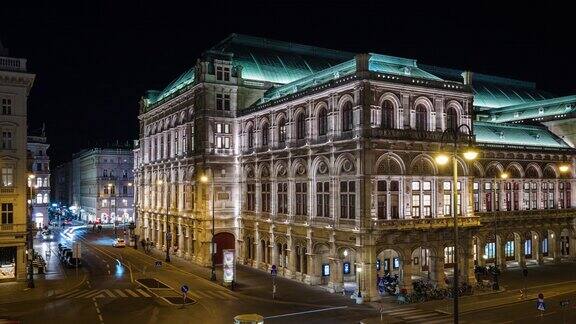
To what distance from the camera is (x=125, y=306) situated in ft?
140

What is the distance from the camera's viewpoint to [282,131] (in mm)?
59562

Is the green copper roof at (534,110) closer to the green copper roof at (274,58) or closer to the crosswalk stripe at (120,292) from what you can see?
the green copper roof at (274,58)

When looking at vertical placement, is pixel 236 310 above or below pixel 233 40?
below

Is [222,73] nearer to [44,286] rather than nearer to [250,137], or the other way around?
[250,137]

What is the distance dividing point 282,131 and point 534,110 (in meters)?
39.1

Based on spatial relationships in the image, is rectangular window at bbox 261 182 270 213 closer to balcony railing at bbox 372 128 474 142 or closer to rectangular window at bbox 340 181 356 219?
rectangular window at bbox 340 181 356 219

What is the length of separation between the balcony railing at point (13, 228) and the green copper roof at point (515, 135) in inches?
1968

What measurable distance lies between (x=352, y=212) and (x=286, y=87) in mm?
21293

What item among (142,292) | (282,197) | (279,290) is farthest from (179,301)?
(282,197)

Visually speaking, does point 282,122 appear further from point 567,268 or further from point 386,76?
point 567,268

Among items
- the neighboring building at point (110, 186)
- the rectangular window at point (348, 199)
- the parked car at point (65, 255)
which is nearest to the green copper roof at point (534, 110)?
the rectangular window at point (348, 199)

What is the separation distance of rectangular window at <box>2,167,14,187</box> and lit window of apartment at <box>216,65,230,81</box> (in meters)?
25.7

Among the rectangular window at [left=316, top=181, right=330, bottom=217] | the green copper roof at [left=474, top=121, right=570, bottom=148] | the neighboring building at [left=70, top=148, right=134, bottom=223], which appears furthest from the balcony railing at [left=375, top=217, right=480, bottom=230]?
the neighboring building at [left=70, top=148, right=134, bottom=223]

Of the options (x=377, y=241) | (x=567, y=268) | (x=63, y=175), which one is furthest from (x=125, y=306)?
(x=63, y=175)
